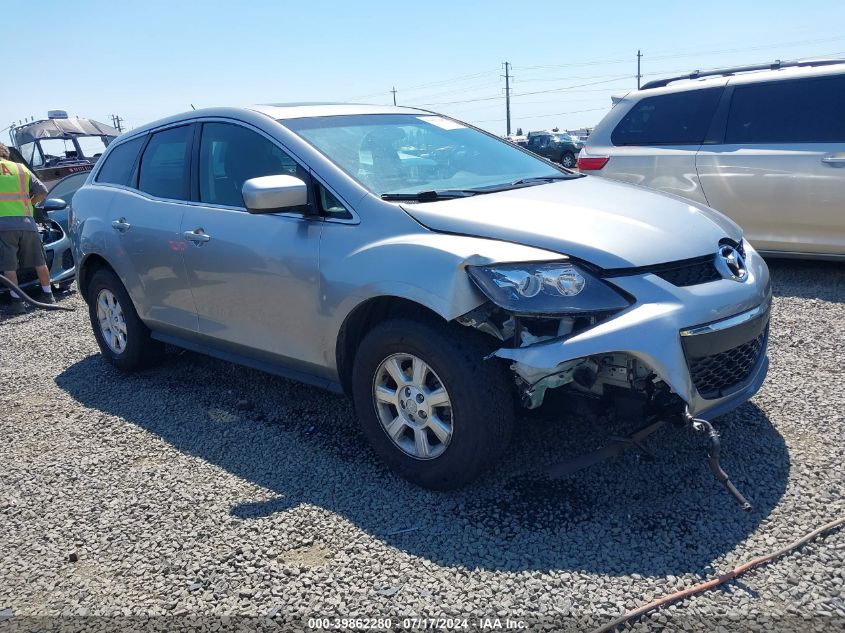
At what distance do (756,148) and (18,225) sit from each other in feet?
24.7

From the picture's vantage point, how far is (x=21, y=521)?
3.33m

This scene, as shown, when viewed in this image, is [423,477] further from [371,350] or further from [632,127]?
[632,127]

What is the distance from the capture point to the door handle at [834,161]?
593 cm

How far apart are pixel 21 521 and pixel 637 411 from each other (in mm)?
2843

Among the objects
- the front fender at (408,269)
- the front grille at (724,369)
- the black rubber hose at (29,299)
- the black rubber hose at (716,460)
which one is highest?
the front fender at (408,269)

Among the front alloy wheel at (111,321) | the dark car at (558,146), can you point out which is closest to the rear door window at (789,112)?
the front alloy wheel at (111,321)

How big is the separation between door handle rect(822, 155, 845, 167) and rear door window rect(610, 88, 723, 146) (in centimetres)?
109

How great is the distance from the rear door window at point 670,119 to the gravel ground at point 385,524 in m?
3.07

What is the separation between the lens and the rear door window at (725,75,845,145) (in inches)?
A: 240

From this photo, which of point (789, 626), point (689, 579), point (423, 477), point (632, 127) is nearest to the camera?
point (789, 626)

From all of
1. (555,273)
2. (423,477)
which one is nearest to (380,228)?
(555,273)

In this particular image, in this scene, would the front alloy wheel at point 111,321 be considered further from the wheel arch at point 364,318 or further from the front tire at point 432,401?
the front tire at point 432,401

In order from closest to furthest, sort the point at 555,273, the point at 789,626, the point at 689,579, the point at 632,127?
the point at 789,626, the point at 689,579, the point at 555,273, the point at 632,127

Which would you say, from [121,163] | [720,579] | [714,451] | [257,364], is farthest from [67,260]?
[720,579]
